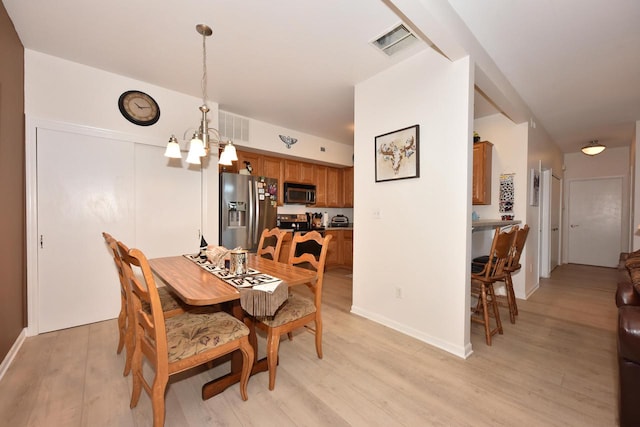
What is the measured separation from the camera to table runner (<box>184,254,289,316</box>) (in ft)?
4.64

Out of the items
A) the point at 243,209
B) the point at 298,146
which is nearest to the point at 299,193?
the point at 298,146

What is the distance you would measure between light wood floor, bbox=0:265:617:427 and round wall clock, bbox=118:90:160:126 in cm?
218

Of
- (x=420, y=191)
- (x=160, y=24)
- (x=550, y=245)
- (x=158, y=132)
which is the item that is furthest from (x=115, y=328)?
(x=550, y=245)

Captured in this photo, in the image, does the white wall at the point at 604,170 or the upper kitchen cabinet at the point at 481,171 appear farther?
the white wall at the point at 604,170

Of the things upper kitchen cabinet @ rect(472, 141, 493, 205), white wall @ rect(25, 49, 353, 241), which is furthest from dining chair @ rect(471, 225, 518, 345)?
white wall @ rect(25, 49, 353, 241)

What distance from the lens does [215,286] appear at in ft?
5.00

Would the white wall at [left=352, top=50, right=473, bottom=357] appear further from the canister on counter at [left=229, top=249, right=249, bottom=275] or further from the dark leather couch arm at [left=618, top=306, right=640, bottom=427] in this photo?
the canister on counter at [left=229, top=249, right=249, bottom=275]

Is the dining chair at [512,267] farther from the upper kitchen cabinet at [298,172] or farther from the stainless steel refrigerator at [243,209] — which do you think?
the upper kitchen cabinet at [298,172]

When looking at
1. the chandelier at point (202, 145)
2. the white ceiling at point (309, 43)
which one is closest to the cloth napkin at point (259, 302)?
the chandelier at point (202, 145)

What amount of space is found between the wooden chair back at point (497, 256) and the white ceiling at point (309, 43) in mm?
1615

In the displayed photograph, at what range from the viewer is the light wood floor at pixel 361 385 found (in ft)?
4.80

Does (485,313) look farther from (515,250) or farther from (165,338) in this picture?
(165,338)

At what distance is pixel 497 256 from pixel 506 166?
6.24 ft

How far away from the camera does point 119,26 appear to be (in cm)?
206
